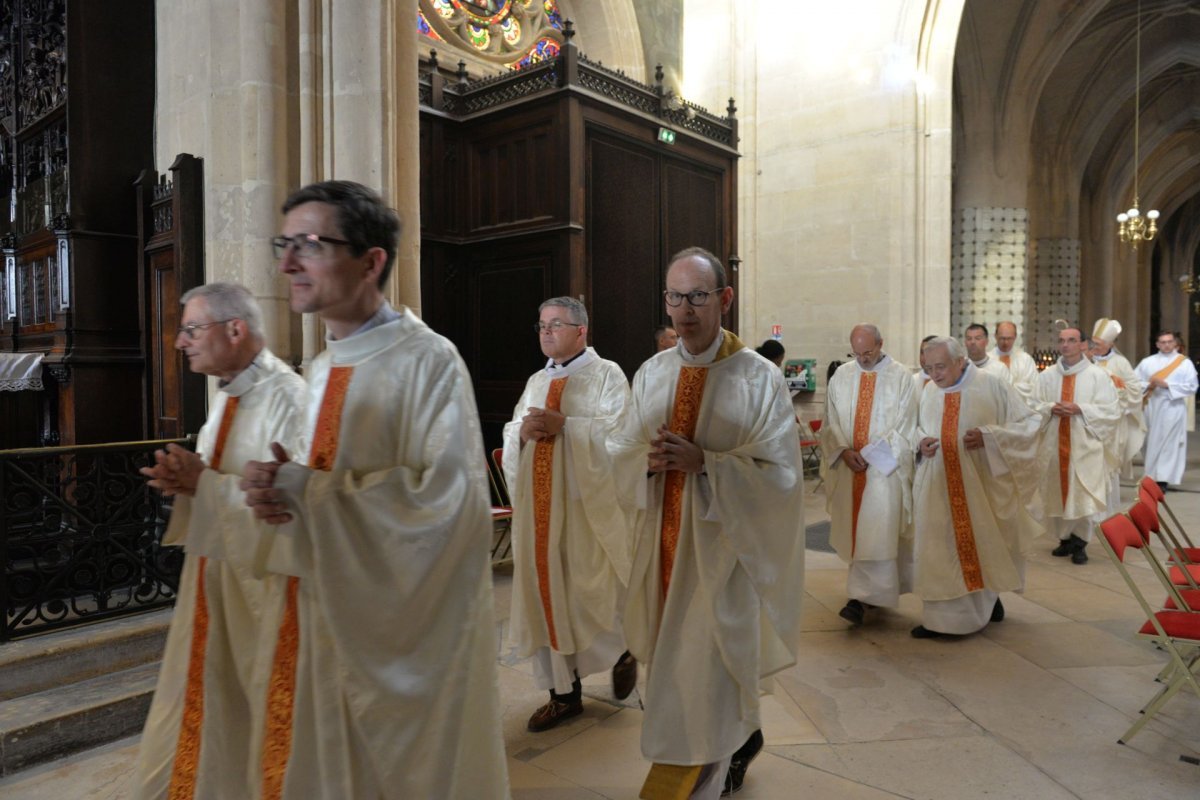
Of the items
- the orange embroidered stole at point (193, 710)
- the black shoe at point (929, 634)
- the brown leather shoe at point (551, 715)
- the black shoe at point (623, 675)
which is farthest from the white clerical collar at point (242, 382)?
the black shoe at point (929, 634)

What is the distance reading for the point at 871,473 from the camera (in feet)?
16.3

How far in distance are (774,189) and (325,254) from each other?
11.4 meters

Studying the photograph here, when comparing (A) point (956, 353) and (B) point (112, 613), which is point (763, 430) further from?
(B) point (112, 613)

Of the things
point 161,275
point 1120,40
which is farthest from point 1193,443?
point 161,275

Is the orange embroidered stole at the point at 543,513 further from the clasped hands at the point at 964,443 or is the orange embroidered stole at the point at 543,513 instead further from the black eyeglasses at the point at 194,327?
the clasped hands at the point at 964,443

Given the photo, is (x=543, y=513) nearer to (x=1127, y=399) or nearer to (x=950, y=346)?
(x=950, y=346)

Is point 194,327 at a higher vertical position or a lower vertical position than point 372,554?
higher

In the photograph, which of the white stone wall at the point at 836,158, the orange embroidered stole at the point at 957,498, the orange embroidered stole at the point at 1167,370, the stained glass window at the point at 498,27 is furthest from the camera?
the white stone wall at the point at 836,158

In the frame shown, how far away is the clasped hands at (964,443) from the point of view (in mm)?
4719

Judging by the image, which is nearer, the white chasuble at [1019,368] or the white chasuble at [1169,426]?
the white chasuble at [1019,368]

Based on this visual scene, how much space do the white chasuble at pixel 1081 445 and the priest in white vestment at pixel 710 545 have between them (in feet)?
15.8

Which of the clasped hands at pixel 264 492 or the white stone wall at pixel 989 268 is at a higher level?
the white stone wall at pixel 989 268

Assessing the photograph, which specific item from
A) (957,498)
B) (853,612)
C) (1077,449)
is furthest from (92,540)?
(1077,449)

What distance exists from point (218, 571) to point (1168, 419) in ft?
36.6
